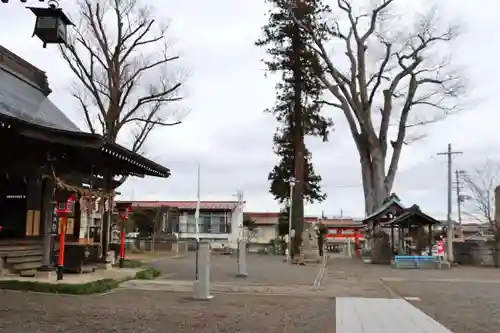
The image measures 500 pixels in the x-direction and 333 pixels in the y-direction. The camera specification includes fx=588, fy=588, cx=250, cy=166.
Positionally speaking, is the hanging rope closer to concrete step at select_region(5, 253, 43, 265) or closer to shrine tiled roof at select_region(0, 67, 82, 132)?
shrine tiled roof at select_region(0, 67, 82, 132)

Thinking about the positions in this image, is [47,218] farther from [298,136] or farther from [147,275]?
[298,136]

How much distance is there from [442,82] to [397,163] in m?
5.47

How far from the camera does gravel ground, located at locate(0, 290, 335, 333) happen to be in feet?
25.7

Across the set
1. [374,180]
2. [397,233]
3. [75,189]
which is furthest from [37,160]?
[374,180]

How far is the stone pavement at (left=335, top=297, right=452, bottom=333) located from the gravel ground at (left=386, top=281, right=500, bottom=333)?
0.27m

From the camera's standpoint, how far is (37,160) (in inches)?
534

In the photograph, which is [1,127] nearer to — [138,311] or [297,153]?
[138,311]

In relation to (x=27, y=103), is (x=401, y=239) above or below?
below

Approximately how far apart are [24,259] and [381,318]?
8.56 m

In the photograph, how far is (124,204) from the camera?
1980 cm

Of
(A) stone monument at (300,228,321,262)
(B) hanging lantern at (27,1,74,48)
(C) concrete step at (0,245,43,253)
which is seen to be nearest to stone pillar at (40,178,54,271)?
(C) concrete step at (0,245,43,253)

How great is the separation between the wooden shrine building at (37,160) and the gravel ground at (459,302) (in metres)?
7.62

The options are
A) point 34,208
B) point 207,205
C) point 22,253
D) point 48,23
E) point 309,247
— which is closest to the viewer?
point 48,23

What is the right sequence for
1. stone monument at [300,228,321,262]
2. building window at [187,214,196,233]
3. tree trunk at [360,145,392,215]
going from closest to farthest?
stone monument at [300,228,321,262]
tree trunk at [360,145,392,215]
building window at [187,214,196,233]
